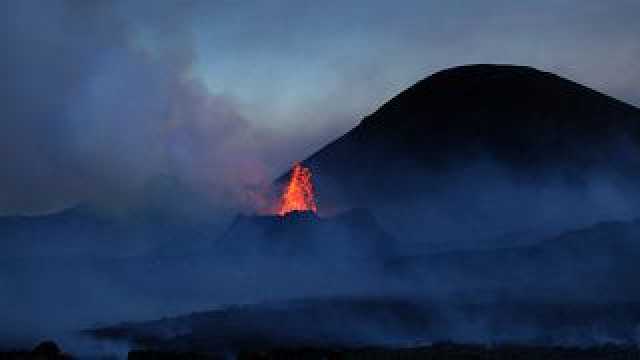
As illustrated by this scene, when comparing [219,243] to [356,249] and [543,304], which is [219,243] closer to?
[356,249]

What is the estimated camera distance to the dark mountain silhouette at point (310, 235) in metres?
137

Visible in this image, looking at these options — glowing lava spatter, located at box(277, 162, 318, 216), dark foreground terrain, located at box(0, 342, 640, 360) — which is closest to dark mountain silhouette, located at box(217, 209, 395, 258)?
glowing lava spatter, located at box(277, 162, 318, 216)

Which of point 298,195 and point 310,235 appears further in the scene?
point 298,195

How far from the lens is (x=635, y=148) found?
198125mm

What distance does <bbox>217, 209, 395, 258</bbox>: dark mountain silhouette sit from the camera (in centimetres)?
13688

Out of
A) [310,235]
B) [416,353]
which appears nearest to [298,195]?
[310,235]

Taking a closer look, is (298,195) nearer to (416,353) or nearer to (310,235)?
(310,235)

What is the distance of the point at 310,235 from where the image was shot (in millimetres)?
140750

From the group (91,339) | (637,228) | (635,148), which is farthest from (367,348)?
(635,148)

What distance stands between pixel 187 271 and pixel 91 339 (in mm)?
64695

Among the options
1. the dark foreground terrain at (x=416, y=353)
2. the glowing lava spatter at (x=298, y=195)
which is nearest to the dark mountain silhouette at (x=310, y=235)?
the glowing lava spatter at (x=298, y=195)

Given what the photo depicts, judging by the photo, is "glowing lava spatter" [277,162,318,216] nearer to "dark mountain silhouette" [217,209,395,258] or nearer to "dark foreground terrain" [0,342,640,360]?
"dark mountain silhouette" [217,209,395,258]

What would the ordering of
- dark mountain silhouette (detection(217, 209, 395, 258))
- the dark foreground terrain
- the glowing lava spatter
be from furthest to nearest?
the glowing lava spatter < dark mountain silhouette (detection(217, 209, 395, 258)) < the dark foreground terrain

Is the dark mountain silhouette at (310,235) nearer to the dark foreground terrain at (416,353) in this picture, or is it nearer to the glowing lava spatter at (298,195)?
the glowing lava spatter at (298,195)
